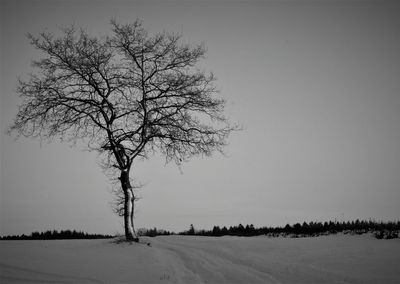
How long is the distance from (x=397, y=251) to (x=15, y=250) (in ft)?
40.9

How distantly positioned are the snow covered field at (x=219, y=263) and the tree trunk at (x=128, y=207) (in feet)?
6.19

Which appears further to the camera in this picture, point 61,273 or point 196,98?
point 196,98

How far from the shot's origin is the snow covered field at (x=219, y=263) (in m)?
8.50

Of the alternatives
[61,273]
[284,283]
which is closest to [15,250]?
[61,273]

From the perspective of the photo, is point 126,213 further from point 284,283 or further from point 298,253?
point 284,283

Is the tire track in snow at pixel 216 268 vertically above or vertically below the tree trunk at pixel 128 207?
below

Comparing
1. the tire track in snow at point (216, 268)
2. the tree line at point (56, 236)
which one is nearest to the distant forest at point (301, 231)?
the tree line at point (56, 236)

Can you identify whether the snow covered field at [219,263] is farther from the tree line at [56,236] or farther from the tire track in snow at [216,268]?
the tree line at [56,236]

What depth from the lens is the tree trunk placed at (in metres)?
15.9

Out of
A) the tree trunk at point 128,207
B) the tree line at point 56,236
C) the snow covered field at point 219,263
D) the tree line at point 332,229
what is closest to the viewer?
the snow covered field at point 219,263

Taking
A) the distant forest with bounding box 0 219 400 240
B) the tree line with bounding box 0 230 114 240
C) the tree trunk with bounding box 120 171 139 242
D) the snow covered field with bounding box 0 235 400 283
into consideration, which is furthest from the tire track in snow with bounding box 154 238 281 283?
the tree line with bounding box 0 230 114 240

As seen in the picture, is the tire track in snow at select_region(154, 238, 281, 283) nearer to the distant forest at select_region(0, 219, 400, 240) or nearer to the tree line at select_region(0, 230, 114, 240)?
the distant forest at select_region(0, 219, 400, 240)

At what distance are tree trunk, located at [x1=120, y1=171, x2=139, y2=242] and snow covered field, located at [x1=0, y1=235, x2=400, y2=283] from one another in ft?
6.19

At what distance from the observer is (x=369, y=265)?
29.2 ft
